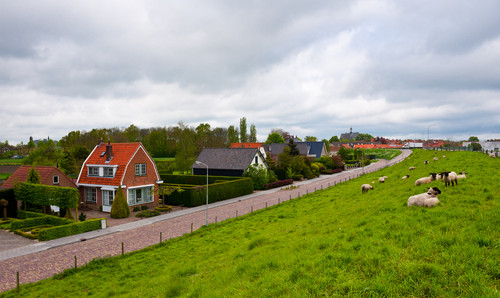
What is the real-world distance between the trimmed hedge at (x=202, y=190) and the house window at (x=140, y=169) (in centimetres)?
517

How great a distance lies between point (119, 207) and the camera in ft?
102

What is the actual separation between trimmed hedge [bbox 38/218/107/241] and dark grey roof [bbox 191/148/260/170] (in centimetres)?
3003

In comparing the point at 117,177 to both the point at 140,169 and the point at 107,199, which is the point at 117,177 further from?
the point at 107,199

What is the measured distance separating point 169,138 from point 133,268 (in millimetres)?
108399

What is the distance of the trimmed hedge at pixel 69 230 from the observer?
23203 mm

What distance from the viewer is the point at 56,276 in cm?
1581

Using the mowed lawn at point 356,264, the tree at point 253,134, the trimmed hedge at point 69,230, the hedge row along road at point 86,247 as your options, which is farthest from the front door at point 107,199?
the tree at point 253,134

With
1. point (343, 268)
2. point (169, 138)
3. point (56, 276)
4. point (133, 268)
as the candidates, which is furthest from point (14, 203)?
point (169, 138)

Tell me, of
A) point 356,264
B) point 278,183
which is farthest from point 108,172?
point 356,264

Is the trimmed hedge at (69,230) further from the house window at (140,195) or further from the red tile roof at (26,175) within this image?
the red tile roof at (26,175)

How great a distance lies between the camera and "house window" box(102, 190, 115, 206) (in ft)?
113

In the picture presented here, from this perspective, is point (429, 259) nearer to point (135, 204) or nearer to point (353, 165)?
point (135, 204)

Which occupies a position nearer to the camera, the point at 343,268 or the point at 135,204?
the point at 343,268

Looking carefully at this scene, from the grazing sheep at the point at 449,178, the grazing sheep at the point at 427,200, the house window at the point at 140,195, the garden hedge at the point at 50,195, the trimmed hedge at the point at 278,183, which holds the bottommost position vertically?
the trimmed hedge at the point at 278,183
